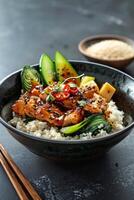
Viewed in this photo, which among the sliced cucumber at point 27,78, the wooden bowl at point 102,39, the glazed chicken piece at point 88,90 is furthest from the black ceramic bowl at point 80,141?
the wooden bowl at point 102,39

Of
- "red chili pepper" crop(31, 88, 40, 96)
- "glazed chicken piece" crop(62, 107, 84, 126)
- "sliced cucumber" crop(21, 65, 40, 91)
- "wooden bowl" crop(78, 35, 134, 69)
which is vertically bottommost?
"wooden bowl" crop(78, 35, 134, 69)

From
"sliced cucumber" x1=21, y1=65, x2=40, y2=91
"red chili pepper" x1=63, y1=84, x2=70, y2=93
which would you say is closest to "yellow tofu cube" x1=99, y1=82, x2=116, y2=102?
"red chili pepper" x1=63, y1=84, x2=70, y2=93

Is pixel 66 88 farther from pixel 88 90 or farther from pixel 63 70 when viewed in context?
pixel 63 70

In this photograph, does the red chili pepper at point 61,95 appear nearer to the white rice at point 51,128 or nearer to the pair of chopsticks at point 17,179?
the white rice at point 51,128

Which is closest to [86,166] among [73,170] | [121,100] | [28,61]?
[73,170]

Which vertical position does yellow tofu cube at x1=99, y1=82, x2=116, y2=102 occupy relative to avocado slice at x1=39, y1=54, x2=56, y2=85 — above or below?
below

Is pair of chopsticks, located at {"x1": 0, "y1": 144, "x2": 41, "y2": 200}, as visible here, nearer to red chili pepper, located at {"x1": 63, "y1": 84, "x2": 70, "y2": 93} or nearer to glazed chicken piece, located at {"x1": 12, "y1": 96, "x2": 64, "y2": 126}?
glazed chicken piece, located at {"x1": 12, "y1": 96, "x2": 64, "y2": 126}

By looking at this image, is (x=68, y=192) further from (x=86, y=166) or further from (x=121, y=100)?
(x=121, y=100)

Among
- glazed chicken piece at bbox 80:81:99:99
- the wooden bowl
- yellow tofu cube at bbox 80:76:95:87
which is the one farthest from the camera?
the wooden bowl
